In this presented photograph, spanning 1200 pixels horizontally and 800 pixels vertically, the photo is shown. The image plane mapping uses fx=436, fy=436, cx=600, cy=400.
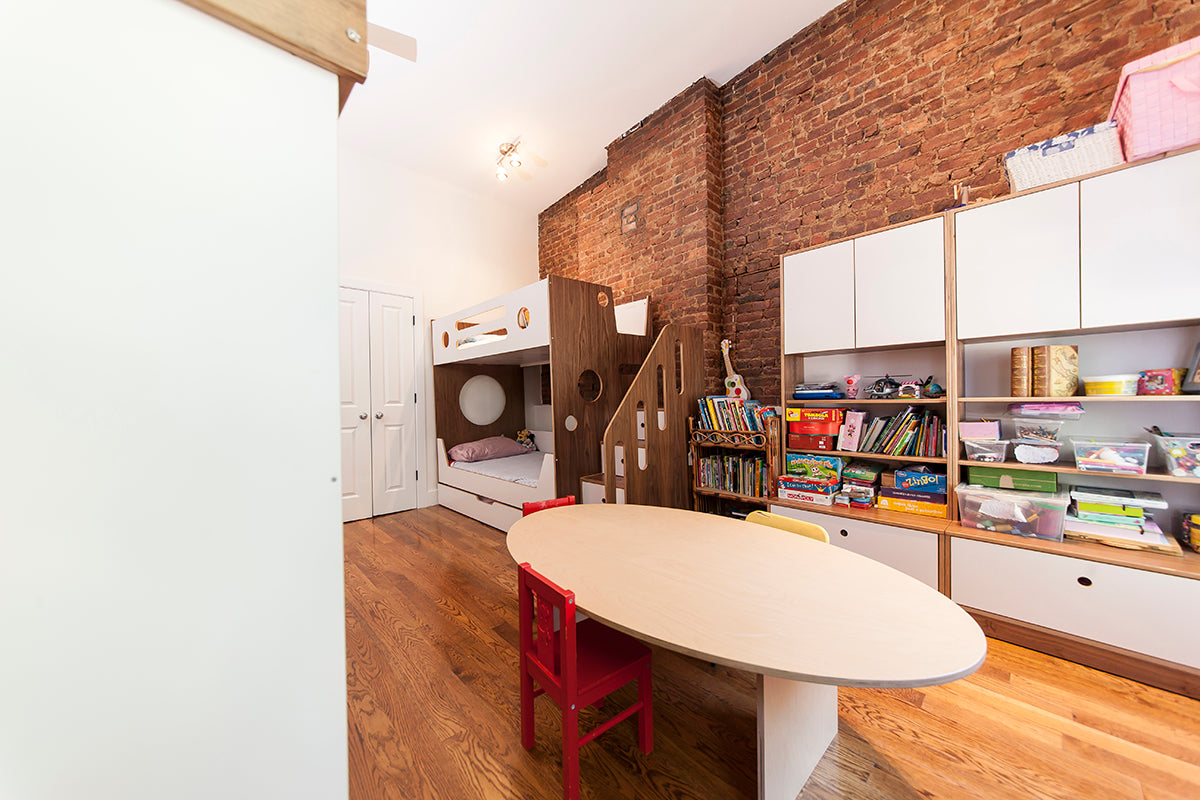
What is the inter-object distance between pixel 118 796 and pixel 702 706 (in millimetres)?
1740

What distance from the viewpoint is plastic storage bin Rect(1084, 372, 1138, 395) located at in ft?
6.11

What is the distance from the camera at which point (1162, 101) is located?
171 cm

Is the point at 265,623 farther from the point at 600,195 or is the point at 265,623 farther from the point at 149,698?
the point at 600,195

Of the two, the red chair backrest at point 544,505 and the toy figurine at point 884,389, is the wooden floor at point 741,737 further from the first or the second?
the toy figurine at point 884,389

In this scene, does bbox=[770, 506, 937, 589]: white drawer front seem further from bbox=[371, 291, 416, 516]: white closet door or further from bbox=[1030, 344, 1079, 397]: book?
bbox=[371, 291, 416, 516]: white closet door

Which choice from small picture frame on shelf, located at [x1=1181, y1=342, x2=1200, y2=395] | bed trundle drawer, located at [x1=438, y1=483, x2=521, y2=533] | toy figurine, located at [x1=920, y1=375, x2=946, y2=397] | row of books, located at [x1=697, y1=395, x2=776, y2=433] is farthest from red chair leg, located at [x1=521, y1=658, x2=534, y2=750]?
small picture frame on shelf, located at [x1=1181, y1=342, x2=1200, y2=395]

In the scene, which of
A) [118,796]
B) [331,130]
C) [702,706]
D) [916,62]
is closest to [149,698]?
[118,796]

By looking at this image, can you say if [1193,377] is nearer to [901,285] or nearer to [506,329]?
[901,285]

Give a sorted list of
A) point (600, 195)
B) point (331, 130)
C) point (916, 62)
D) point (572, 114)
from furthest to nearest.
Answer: point (600, 195)
point (572, 114)
point (916, 62)
point (331, 130)

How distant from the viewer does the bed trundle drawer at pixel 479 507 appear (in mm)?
3610

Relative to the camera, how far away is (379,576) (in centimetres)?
286

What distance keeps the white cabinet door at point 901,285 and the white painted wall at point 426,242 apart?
11.9 feet

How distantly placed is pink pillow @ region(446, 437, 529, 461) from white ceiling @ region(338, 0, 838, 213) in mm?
2765

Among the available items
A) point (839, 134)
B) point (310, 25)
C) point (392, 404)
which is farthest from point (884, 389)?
point (392, 404)
